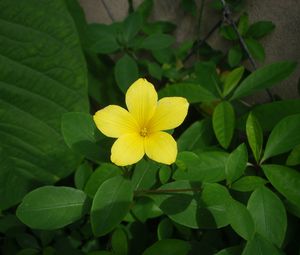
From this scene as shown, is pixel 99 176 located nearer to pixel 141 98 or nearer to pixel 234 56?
pixel 141 98

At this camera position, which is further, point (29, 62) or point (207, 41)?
point (207, 41)

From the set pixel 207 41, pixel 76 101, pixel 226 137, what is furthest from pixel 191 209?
pixel 207 41

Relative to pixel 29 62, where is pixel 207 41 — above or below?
below

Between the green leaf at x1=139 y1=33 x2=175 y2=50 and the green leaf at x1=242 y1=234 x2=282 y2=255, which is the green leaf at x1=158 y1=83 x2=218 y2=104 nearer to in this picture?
the green leaf at x1=139 y1=33 x2=175 y2=50

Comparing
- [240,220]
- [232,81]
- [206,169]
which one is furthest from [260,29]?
[240,220]

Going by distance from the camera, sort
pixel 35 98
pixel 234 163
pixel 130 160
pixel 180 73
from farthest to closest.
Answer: pixel 180 73 < pixel 35 98 < pixel 234 163 < pixel 130 160

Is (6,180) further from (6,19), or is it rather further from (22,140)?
(6,19)

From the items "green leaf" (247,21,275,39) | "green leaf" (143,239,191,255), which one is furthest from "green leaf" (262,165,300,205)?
"green leaf" (247,21,275,39)

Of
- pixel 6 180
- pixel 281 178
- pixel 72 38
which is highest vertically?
pixel 72 38

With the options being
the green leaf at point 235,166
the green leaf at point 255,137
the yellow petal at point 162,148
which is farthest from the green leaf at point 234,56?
the yellow petal at point 162,148
